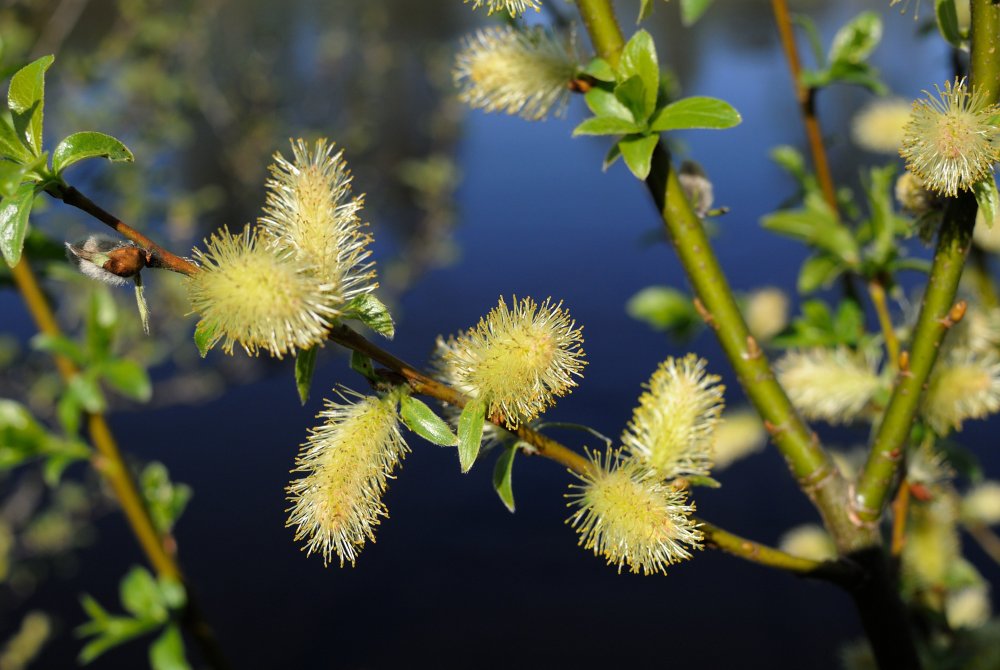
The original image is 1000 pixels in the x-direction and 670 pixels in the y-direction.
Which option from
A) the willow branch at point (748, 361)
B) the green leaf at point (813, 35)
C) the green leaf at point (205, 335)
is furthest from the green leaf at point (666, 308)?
the green leaf at point (205, 335)

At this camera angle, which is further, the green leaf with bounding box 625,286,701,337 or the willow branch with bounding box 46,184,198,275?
the green leaf with bounding box 625,286,701,337

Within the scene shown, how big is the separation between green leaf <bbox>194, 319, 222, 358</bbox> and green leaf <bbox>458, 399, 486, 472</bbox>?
0.12m

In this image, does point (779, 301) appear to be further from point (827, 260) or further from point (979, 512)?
point (979, 512)

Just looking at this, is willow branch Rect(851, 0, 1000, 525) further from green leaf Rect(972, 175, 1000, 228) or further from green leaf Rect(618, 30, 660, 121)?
green leaf Rect(618, 30, 660, 121)

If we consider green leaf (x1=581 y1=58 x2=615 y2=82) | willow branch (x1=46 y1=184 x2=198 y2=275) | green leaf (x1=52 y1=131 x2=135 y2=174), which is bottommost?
willow branch (x1=46 y1=184 x2=198 y2=275)

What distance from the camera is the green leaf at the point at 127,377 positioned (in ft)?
2.47

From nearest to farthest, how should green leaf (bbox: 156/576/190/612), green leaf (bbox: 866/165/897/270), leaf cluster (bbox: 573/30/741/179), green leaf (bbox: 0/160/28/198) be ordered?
green leaf (bbox: 0/160/28/198)
leaf cluster (bbox: 573/30/741/179)
green leaf (bbox: 866/165/897/270)
green leaf (bbox: 156/576/190/612)

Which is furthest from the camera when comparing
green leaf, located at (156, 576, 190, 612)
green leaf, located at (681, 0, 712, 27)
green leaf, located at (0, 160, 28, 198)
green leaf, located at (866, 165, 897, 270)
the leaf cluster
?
green leaf, located at (156, 576, 190, 612)

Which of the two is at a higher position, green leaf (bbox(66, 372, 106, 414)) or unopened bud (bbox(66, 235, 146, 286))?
green leaf (bbox(66, 372, 106, 414))

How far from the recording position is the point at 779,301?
904mm

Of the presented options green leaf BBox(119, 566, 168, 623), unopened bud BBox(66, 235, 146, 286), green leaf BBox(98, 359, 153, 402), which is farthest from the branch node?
green leaf BBox(119, 566, 168, 623)

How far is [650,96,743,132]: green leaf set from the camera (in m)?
0.44

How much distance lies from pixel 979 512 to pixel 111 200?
7.05ft

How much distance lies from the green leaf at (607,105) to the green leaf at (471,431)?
7.2 inches
